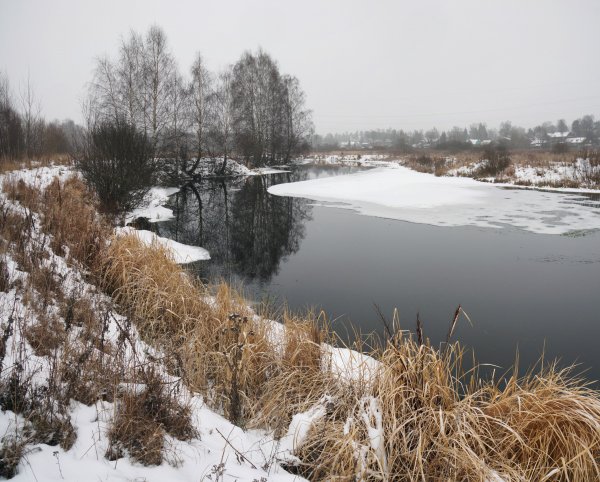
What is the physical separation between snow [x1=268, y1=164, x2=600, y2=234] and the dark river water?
105 centimetres

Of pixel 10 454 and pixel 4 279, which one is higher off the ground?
pixel 4 279

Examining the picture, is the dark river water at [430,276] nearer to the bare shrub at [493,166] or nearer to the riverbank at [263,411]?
the riverbank at [263,411]

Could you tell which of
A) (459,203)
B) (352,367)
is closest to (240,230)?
(352,367)

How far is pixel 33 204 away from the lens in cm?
621

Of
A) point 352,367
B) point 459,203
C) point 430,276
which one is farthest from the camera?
point 459,203

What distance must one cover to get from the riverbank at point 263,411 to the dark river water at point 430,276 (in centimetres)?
164

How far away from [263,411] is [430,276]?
4668mm

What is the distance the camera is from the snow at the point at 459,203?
1083cm

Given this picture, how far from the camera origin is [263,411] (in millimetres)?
2936

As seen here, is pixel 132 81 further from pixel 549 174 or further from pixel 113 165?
pixel 549 174

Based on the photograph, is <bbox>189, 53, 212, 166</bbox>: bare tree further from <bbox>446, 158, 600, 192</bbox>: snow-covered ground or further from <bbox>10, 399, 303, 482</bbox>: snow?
<bbox>10, 399, 303, 482</bbox>: snow

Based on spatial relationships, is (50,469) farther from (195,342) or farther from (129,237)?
(129,237)

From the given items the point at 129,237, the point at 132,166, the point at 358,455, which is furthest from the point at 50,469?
the point at 132,166

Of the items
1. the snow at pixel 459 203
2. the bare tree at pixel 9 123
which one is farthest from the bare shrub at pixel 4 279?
the bare tree at pixel 9 123
